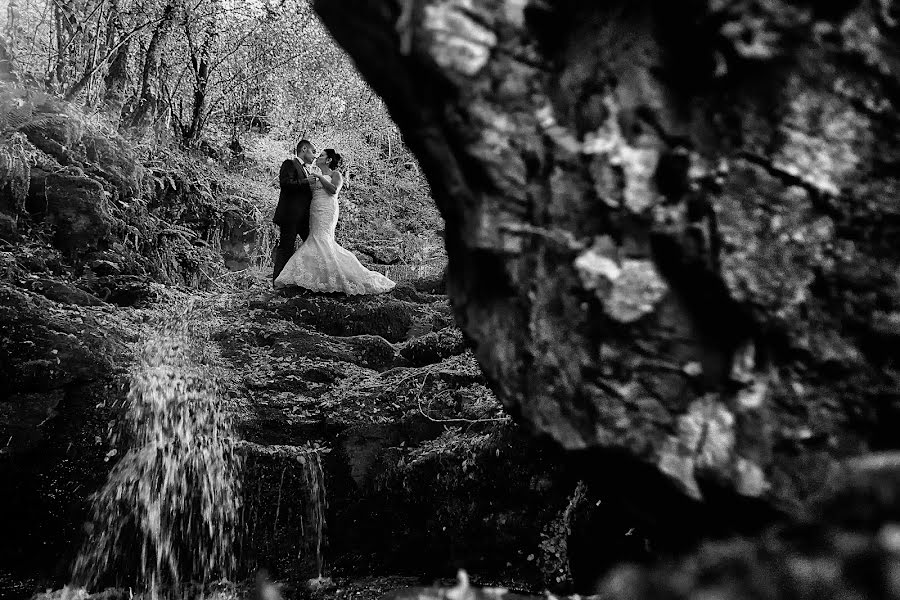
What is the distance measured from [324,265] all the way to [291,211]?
1.00 metres

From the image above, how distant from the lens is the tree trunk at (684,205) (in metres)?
2.18

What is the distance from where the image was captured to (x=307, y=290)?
30.2 feet

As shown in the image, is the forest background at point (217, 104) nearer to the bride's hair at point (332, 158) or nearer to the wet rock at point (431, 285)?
the bride's hair at point (332, 158)

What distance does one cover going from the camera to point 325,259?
9.39 metres

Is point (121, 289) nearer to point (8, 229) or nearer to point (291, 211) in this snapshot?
point (8, 229)

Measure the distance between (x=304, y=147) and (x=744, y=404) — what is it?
26.7 ft

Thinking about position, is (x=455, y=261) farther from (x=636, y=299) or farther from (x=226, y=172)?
(x=226, y=172)

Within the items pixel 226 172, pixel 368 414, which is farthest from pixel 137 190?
pixel 368 414

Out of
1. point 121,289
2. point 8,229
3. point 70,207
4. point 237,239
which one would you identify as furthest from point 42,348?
point 237,239

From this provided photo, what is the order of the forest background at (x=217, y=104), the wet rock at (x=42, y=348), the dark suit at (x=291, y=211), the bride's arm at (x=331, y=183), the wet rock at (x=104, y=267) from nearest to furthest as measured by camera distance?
the wet rock at (x=42, y=348), the wet rock at (x=104, y=267), the dark suit at (x=291, y=211), the forest background at (x=217, y=104), the bride's arm at (x=331, y=183)

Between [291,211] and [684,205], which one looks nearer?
[684,205]

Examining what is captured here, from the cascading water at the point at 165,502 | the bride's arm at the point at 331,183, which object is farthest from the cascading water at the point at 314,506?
the bride's arm at the point at 331,183

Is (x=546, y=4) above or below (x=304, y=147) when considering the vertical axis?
below

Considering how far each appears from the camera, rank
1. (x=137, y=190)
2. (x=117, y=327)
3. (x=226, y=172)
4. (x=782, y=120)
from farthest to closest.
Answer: (x=226, y=172)
(x=137, y=190)
(x=117, y=327)
(x=782, y=120)
